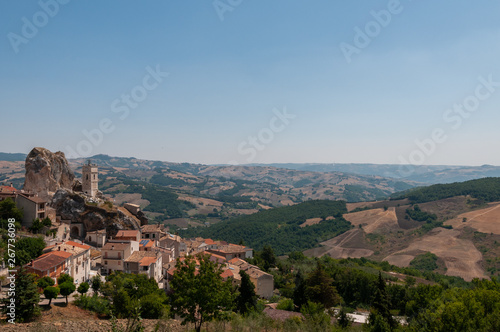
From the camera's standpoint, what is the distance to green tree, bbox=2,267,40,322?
67.9 feet

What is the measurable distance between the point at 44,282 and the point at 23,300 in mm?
7066

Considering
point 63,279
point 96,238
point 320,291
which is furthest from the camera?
point 96,238

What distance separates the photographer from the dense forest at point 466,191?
14162 centimetres

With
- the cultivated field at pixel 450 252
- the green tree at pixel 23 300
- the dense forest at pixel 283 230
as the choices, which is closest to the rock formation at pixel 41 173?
the green tree at pixel 23 300

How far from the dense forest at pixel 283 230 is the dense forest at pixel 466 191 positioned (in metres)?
39.5

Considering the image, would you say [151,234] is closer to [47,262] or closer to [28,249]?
[28,249]

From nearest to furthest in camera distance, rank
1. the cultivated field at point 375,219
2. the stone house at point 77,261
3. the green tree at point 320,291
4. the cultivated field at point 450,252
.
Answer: the stone house at point 77,261 < the green tree at point 320,291 < the cultivated field at point 450,252 < the cultivated field at point 375,219

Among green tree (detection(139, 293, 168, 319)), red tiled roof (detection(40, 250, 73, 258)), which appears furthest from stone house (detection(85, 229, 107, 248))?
green tree (detection(139, 293, 168, 319))

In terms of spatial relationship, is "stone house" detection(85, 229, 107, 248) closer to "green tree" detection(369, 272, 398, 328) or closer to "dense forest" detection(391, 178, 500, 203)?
"green tree" detection(369, 272, 398, 328)

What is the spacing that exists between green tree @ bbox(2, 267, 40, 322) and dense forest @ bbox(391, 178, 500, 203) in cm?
16145

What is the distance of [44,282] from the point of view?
27422 mm

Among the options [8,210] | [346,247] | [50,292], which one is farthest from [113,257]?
[346,247]

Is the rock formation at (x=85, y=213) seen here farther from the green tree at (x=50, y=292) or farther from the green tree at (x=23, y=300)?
the green tree at (x=23, y=300)

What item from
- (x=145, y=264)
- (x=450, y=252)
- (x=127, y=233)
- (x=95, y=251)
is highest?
(x=127, y=233)
